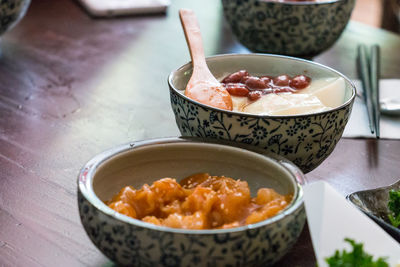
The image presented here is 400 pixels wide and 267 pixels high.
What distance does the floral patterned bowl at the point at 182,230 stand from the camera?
0.63 metres

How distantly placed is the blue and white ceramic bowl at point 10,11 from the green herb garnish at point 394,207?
3.29ft

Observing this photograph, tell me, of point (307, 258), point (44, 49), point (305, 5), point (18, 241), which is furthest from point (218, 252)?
point (44, 49)

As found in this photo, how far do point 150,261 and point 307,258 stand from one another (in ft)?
0.79

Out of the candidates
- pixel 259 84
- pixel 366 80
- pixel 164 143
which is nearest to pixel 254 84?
pixel 259 84

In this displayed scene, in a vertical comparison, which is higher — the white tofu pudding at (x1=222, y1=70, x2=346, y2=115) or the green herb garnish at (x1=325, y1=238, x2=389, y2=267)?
the green herb garnish at (x1=325, y1=238, x2=389, y2=267)

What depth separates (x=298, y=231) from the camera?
698 mm

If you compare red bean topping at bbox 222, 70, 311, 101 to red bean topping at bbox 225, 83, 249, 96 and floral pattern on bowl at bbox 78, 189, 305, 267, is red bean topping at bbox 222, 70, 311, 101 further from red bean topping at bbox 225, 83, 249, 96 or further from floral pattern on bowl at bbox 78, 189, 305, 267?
floral pattern on bowl at bbox 78, 189, 305, 267

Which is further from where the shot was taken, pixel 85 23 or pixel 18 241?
pixel 85 23

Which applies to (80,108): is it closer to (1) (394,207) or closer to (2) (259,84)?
(2) (259,84)

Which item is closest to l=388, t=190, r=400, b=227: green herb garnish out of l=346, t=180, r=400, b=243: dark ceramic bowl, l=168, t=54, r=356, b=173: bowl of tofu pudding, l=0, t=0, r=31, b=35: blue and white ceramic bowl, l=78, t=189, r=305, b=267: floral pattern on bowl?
l=346, t=180, r=400, b=243: dark ceramic bowl

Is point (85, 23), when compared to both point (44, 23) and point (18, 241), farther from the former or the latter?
point (18, 241)

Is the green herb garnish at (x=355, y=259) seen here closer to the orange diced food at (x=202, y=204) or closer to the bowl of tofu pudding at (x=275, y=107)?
the orange diced food at (x=202, y=204)

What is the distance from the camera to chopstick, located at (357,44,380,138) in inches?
48.1

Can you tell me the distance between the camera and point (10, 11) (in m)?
1.46
